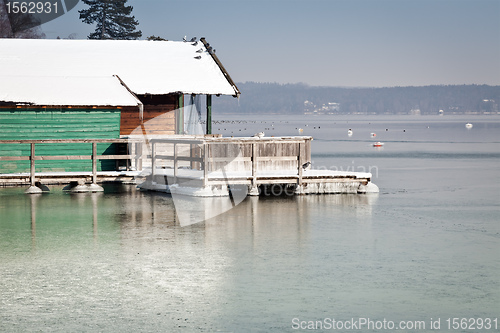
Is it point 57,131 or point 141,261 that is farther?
point 57,131

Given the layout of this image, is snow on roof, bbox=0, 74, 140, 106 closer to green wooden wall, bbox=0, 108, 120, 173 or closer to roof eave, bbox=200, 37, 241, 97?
green wooden wall, bbox=0, 108, 120, 173

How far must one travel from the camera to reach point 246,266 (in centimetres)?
1366

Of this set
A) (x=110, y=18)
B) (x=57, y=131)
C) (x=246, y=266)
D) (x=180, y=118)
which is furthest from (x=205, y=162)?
(x=110, y=18)

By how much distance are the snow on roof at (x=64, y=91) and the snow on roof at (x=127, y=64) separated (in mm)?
213

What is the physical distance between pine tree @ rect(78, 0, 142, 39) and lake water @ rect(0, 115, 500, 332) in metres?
71.7

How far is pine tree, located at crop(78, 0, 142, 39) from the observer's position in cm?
9275

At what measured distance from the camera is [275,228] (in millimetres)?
18328

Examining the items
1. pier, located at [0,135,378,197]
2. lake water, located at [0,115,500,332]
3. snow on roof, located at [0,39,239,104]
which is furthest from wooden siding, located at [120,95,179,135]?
lake water, located at [0,115,500,332]

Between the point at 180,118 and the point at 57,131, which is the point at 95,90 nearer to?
the point at 57,131

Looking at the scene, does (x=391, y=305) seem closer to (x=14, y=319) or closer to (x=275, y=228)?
(x=14, y=319)

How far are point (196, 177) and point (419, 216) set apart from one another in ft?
26.7

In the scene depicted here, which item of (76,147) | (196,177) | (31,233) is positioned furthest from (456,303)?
(76,147)

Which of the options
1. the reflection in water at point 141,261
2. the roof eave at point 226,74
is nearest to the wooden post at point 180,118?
the roof eave at point 226,74

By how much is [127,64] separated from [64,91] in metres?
6.75
